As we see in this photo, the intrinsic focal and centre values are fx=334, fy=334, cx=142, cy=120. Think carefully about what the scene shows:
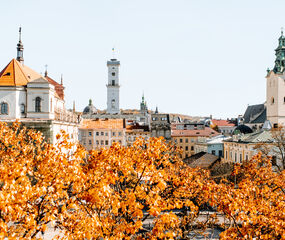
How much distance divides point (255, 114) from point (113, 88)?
53243 millimetres

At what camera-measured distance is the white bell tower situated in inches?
4975

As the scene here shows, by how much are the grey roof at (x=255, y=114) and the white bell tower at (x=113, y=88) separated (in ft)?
159

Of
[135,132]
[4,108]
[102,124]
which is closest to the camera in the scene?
[4,108]

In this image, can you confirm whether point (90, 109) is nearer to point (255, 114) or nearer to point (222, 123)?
point (222, 123)

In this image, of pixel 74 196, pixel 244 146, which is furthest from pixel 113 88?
pixel 74 196

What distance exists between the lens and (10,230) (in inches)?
339

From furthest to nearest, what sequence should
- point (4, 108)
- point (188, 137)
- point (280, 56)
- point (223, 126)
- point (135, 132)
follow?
point (223, 126), point (188, 137), point (280, 56), point (135, 132), point (4, 108)

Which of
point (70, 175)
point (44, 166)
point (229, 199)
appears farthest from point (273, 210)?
point (44, 166)

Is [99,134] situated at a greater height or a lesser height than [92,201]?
lesser

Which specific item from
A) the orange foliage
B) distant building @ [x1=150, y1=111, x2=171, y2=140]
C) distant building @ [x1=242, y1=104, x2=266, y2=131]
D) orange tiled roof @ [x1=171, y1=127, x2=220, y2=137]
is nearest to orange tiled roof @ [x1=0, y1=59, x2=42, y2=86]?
the orange foliage

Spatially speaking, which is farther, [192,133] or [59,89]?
[192,133]

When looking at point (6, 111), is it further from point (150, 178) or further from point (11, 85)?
point (150, 178)

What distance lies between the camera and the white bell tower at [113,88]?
126375 millimetres

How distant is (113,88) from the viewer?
126250 millimetres
